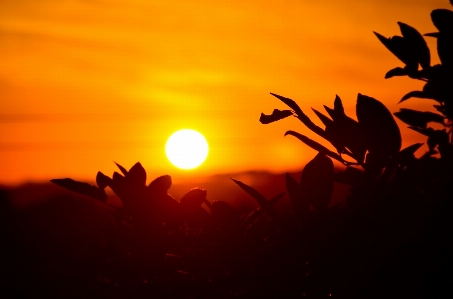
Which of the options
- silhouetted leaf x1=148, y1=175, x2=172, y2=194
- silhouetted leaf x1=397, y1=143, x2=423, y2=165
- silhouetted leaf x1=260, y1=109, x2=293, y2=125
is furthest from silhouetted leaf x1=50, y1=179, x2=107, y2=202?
silhouetted leaf x1=397, y1=143, x2=423, y2=165

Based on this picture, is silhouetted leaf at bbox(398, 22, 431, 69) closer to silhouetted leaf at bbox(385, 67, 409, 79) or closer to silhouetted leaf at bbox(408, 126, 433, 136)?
silhouetted leaf at bbox(385, 67, 409, 79)

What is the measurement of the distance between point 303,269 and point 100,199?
69 centimetres

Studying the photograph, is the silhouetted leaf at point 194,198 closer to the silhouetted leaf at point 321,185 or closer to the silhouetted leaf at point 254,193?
the silhouetted leaf at point 254,193

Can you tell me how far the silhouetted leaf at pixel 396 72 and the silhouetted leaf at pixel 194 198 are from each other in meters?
0.65

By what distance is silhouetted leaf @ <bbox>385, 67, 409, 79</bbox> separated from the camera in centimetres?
216

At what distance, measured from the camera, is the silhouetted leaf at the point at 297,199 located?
217cm

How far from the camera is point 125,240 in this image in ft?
6.61

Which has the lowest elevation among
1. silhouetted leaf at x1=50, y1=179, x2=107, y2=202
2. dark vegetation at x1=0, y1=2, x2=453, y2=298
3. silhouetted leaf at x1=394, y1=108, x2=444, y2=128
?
dark vegetation at x1=0, y1=2, x2=453, y2=298

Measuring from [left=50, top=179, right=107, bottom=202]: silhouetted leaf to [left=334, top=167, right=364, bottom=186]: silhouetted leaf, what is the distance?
0.72m

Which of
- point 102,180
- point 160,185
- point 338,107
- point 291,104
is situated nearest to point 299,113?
point 291,104

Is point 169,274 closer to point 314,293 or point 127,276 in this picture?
point 127,276

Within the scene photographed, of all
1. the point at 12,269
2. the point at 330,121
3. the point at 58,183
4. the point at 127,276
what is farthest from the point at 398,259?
the point at 12,269

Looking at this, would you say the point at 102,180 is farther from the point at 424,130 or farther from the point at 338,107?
the point at 424,130

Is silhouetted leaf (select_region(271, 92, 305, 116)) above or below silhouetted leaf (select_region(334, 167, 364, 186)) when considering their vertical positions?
above
